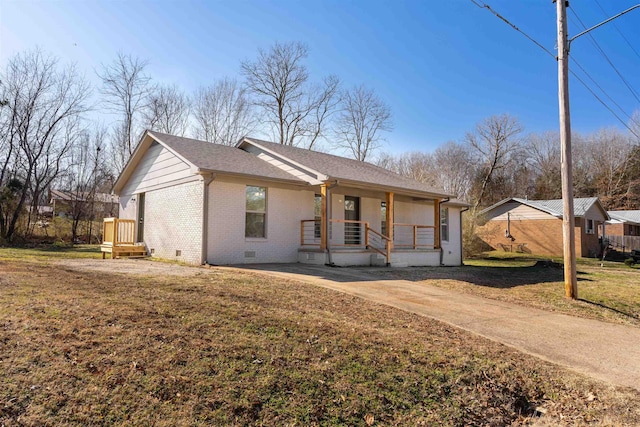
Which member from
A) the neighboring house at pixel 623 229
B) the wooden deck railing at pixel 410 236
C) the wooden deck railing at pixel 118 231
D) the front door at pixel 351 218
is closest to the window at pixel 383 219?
the wooden deck railing at pixel 410 236

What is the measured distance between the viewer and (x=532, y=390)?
3.93 m

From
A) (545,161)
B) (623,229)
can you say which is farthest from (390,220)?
(545,161)

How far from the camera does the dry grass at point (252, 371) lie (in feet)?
9.43

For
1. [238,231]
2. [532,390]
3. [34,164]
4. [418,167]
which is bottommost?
[532,390]

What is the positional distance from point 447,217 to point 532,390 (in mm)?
15758

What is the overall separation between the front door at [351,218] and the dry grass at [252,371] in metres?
9.73

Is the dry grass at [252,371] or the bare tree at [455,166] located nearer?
the dry grass at [252,371]

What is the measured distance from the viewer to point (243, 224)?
1209 cm

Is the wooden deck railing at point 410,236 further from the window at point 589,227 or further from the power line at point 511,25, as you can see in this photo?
the window at point 589,227

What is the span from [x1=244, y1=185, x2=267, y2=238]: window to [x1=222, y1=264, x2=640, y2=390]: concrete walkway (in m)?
3.07

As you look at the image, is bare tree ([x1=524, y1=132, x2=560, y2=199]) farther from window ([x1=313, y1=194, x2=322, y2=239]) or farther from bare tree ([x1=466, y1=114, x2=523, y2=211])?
window ([x1=313, y1=194, x2=322, y2=239])

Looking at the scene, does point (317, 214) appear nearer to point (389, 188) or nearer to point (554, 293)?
point (389, 188)

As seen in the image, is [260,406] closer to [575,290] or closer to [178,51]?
[575,290]

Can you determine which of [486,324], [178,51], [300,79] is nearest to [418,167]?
[300,79]
